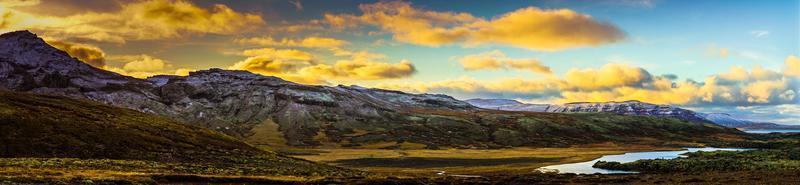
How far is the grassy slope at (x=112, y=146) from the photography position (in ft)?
279

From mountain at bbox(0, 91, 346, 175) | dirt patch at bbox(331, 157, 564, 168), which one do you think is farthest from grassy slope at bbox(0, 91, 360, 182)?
dirt patch at bbox(331, 157, 564, 168)

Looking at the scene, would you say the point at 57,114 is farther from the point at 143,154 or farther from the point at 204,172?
the point at 204,172

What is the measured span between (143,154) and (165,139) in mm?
18649

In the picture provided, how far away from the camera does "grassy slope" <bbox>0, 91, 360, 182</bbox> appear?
8494 centimetres

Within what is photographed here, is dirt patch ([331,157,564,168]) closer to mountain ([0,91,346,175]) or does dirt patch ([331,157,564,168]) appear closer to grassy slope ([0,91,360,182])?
mountain ([0,91,346,175])

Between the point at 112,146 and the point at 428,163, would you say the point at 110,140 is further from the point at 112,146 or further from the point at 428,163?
the point at 428,163

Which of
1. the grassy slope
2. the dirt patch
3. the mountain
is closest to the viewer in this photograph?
the grassy slope

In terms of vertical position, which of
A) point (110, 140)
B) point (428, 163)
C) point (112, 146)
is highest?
point (110, 140)

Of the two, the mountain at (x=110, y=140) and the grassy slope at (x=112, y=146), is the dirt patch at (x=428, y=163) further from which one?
the grassy slope at (x=112, y=146)

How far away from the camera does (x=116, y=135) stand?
115125mm

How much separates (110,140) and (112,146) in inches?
154

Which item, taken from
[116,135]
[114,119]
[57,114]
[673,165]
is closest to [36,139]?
[116,135]

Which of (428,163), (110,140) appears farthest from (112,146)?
(428,163)

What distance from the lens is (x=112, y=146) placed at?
107188 mm
